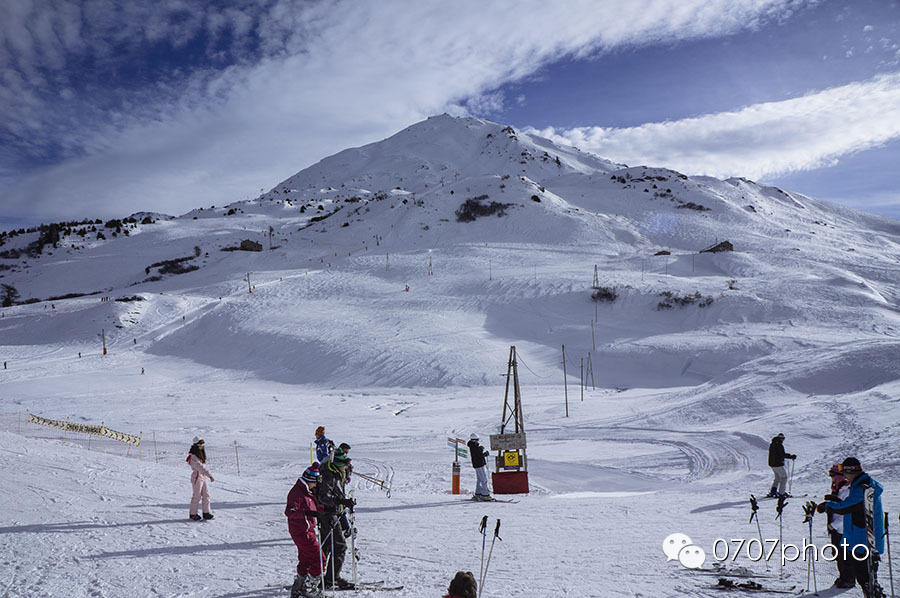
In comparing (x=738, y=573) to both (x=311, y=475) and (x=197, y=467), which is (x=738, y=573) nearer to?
(x=311, y=475)

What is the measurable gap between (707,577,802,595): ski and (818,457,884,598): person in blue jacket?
0.77m

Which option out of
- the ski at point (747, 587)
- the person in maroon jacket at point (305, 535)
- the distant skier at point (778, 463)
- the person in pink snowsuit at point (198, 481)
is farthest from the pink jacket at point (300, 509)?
the distant skier at point (778, 463)

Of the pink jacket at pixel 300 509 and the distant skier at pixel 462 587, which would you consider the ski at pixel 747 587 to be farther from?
the pink jacket at pixel 300 509

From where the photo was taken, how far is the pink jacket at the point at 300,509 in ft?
20.8

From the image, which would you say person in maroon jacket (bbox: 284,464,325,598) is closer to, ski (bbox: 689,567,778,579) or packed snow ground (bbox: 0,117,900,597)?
packed snow ground (bbox: 0,117,900,597)

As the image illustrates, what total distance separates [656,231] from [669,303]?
3250 cm

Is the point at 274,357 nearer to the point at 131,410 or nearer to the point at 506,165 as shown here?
the point at 131,410

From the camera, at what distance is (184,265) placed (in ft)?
203

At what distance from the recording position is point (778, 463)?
11.3 m

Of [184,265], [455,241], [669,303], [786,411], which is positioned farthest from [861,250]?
[184,265]

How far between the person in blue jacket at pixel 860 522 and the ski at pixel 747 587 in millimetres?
775

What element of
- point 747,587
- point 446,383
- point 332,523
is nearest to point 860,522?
point 747,587

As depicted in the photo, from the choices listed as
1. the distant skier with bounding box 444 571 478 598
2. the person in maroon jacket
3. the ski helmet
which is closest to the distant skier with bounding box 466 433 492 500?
the person in maroon jacket

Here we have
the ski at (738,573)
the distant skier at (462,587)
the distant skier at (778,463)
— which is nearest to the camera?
the distant skier at (462,587)
